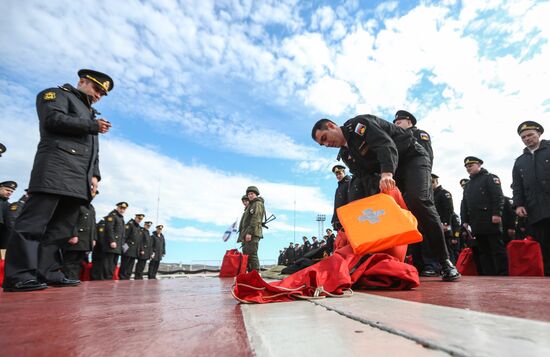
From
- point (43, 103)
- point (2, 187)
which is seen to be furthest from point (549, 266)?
point (2, 187)

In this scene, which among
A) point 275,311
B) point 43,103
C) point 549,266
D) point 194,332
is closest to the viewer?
point 194,332

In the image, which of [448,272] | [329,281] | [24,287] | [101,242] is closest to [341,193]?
[448,272]

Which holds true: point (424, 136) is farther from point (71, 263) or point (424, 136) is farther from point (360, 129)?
point (71, 263)

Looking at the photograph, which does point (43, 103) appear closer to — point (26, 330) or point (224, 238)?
point (26, 330)

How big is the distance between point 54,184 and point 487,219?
5.54 m

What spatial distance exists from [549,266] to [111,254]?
8.22 meters

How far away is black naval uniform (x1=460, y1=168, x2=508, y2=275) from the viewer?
487 centimetres

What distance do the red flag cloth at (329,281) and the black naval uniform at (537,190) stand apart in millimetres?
3282

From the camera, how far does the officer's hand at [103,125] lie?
109 inches

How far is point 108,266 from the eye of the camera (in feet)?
25.3

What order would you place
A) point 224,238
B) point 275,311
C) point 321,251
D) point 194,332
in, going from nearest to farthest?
point 194,332
point 275,311
point 321,251
point 224,238

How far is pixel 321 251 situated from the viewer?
4.55m

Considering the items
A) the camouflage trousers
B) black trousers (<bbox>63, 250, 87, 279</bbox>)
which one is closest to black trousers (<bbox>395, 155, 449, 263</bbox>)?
the camouflage trousers

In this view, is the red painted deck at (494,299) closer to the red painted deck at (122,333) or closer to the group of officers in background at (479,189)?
the red painted deck at (122,333)
